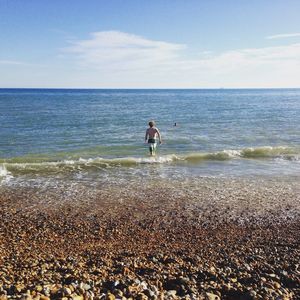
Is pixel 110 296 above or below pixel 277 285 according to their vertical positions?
above

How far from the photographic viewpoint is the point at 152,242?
918 centimetres

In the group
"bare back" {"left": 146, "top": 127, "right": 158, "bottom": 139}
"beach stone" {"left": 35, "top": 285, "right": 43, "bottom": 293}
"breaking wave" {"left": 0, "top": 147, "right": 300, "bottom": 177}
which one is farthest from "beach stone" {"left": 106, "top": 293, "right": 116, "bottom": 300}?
"bare back" {"left": 146, "top": 127, "right": 158, "bottom": 139}

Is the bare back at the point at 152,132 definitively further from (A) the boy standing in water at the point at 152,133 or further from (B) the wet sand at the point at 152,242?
(B) the wet sand at the point at 152,242

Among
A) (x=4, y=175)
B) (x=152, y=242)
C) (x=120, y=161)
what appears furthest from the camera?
(x=120, y=161)

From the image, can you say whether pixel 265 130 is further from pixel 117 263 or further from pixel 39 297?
pixel 39 297

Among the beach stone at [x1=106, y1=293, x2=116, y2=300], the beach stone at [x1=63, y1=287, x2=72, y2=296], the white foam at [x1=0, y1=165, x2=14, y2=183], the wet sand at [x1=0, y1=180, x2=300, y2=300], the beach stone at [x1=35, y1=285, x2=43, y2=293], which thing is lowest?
the white foam at [x1=0, y1=165, x2=14, y2=183]

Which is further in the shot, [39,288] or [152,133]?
[152,133]

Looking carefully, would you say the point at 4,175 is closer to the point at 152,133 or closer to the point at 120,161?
the point at 120,161

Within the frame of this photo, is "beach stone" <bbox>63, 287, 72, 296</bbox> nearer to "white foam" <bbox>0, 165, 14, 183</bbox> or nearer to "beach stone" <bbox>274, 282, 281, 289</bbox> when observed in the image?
"beach stone" <bbox>274, 282, 281, 289</bbox>

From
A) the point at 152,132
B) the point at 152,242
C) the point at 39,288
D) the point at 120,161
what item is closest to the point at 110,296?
the point at 39,288

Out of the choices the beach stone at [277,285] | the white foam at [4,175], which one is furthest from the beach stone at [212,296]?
the white foam at [4,175]

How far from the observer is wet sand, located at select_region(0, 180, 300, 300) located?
645 cm

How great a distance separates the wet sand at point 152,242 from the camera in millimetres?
6449

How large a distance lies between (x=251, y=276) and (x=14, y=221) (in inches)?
268
